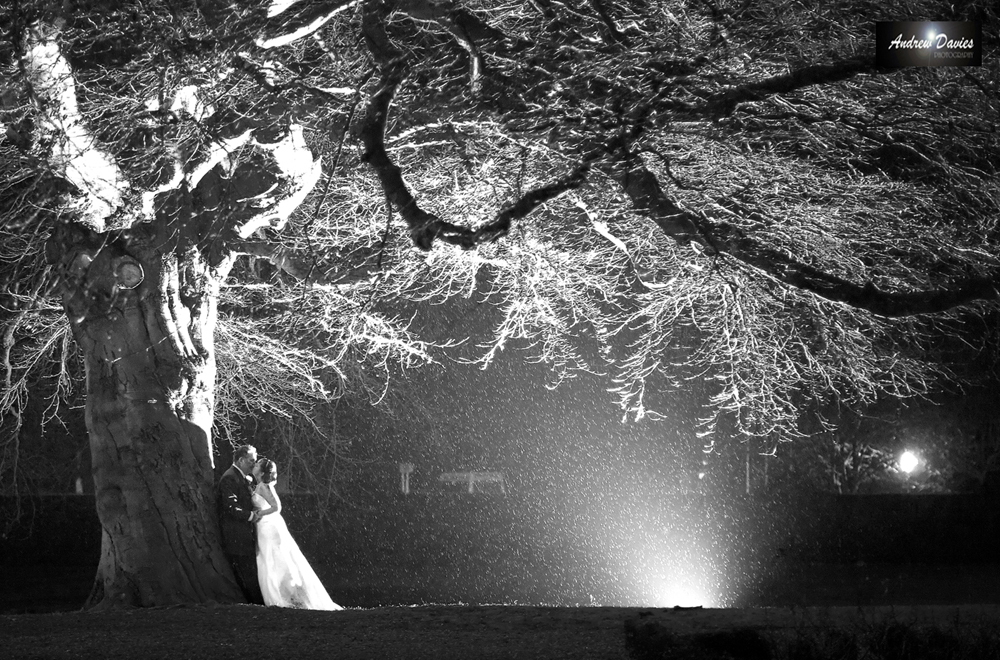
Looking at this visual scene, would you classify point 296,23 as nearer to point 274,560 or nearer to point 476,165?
point 476,165

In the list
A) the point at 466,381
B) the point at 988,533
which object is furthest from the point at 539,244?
the point at 988,533

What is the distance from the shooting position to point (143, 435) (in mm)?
10562

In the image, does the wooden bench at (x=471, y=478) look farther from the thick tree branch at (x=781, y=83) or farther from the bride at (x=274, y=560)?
the thick tree branch at (x=781, y=83)

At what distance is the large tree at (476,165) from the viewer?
954cm

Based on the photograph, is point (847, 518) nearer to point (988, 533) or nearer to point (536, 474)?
point (988, 533)

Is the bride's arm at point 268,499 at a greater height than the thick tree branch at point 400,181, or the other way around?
the thick tree branch at point 400,181

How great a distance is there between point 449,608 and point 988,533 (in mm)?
17264

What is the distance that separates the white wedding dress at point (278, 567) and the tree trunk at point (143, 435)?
1.77ft

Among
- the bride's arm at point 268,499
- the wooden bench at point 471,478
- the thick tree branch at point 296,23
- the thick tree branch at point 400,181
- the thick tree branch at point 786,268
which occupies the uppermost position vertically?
the thick tree branch at point 296,23

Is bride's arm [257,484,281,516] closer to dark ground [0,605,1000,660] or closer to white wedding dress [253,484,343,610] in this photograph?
white wedding dress [253,484,343,610]

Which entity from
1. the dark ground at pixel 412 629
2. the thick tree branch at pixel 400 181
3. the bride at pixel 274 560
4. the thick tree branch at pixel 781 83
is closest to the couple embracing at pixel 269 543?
the bride at pixel 274 560

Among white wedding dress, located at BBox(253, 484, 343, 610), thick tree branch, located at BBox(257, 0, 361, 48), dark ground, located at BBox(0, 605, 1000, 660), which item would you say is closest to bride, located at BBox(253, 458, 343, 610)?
white wedding dress, located at BBox(253, 484, 343, 610)

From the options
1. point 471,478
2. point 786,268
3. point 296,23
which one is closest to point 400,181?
point 296,23

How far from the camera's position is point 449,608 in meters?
9.36
